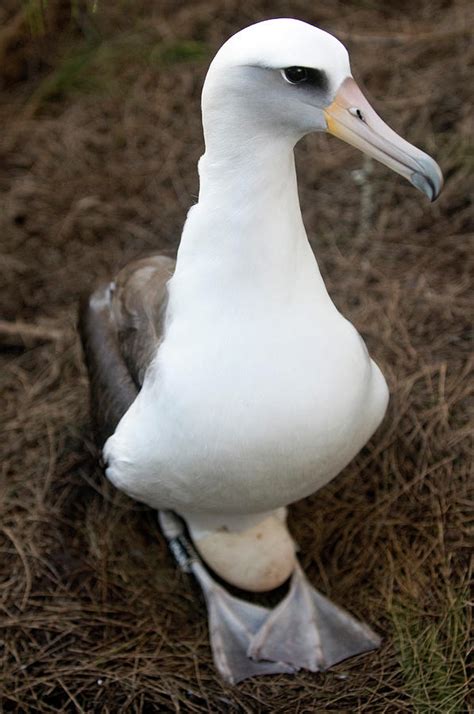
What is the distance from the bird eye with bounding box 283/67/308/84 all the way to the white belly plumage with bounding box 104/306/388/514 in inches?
25.0

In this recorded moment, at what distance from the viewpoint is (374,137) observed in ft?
8.11

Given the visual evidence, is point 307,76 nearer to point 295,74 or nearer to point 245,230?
point 295,74

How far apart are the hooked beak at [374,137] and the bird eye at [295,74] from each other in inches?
3.7

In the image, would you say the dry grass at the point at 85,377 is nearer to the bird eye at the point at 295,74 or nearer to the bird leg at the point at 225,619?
the bird leg at the point at 225,619

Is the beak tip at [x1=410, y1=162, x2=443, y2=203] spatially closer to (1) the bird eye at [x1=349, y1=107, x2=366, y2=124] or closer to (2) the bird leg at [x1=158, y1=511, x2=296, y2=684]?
(1) the bird eye at [x1=349, y1=107, x2=366, y2=124]

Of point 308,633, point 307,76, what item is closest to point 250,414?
point 307,76

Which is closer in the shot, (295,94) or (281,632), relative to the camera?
(295,94)

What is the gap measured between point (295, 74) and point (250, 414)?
2.85ft

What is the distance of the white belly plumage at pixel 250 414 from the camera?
8.77 feet

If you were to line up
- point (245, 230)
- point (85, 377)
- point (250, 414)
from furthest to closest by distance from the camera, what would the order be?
1. point (85, 377)
2. point (250, 414)
3. point (245, 230)

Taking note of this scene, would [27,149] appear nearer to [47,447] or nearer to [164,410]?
[47,447]

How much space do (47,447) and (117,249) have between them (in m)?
1.31

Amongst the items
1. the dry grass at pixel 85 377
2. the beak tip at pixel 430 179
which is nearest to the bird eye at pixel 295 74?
the beak tip at pixel 430 179

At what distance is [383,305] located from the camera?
4.38 m
